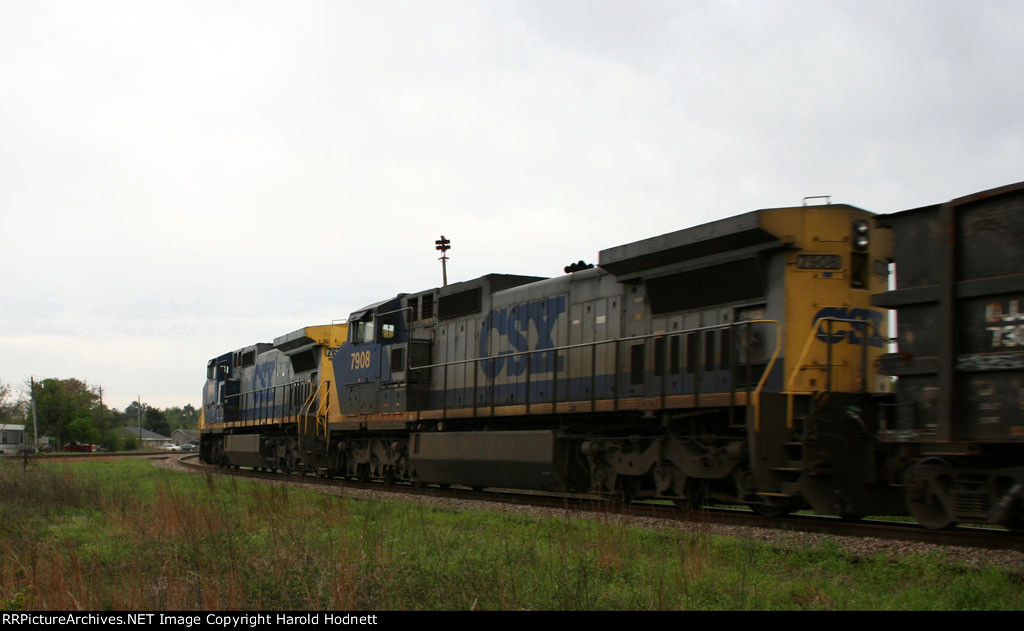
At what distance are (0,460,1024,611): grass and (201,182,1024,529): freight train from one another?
145cm

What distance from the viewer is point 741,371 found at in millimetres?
10578

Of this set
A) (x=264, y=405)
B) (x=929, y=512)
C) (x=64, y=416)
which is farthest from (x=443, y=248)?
(x=64, y=416)

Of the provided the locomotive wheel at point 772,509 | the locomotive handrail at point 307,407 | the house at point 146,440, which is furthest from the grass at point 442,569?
the house at point 146,440

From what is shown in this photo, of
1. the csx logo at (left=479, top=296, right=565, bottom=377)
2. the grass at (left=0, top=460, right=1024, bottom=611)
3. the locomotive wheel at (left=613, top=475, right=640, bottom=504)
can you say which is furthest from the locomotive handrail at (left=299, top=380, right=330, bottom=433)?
the locomotive wheel at (left=613, top=475, right=640, bottom=504)

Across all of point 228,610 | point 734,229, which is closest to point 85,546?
point 228,610

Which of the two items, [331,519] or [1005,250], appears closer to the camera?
[1005,250]

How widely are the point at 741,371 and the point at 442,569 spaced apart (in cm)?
510

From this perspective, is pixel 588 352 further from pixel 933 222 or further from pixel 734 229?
pixel 933 222

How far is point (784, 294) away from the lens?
34.1ft

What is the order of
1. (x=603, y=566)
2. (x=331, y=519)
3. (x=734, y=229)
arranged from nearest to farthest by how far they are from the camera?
(x=603, y=566)
(x=331, y=519)
(x=734, y=229)

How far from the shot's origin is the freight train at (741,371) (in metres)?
7.59

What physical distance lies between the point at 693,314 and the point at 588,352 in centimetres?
214

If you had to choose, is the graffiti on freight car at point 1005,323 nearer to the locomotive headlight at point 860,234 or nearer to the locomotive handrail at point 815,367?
the locomotive handrail at point 815,367

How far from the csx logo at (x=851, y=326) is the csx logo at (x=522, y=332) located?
4619mm
